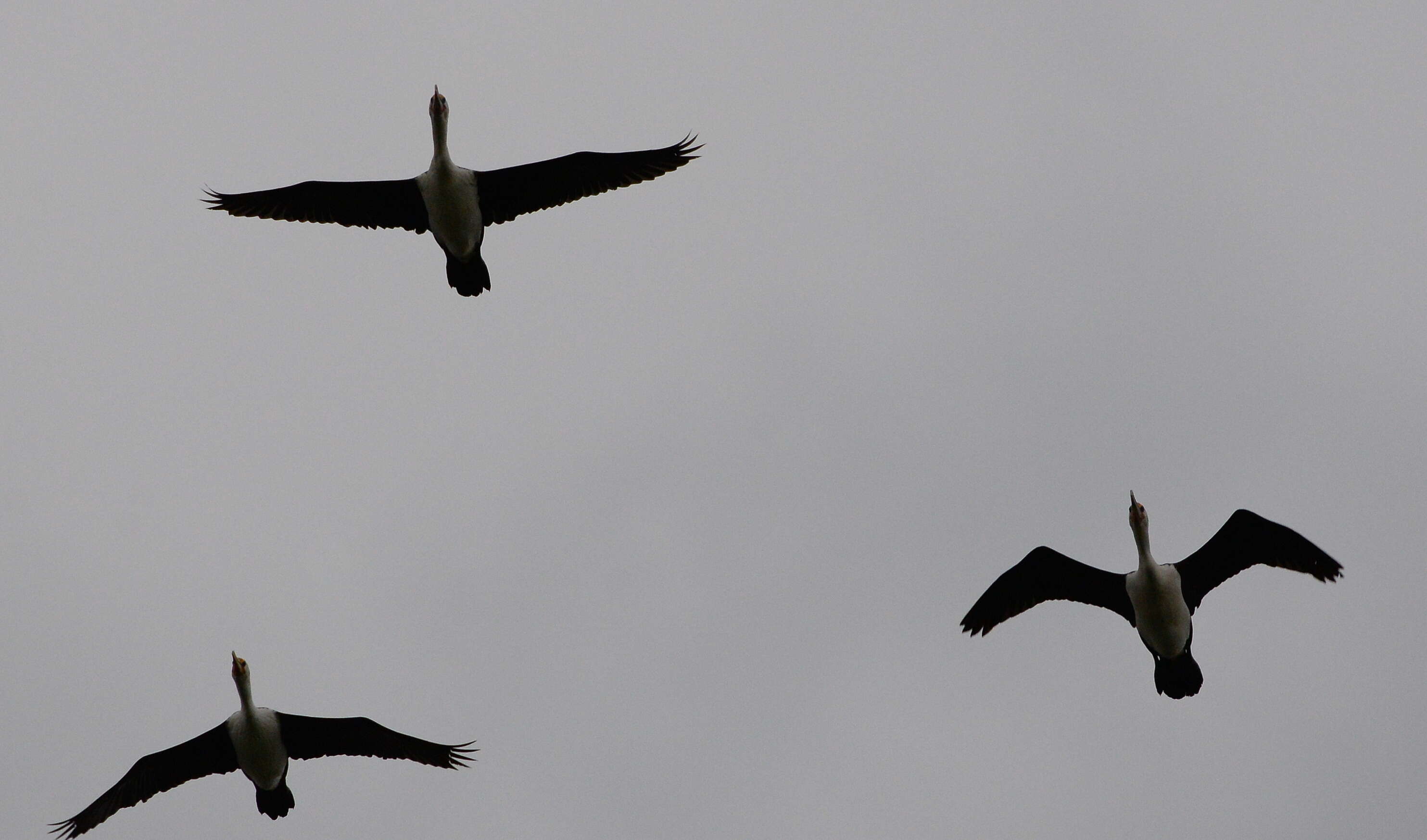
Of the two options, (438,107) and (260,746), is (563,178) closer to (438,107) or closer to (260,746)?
(438,107)

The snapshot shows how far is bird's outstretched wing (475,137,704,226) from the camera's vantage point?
16.0m

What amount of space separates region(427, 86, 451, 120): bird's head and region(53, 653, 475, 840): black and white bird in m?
5.68

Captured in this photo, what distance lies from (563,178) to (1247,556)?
25.6 ft

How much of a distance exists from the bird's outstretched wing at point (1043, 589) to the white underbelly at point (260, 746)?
6911mm

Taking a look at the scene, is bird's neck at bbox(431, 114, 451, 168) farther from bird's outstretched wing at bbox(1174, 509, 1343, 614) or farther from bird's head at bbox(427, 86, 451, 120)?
bird's outstretched wing at bbox(1174, 509, 1343, 614)

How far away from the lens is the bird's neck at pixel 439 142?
15570 millimetres

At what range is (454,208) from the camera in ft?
52.1

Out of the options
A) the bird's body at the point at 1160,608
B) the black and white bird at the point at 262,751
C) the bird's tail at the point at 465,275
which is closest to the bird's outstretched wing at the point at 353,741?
the black and white bird at the point at 262,751

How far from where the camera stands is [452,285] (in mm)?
16125

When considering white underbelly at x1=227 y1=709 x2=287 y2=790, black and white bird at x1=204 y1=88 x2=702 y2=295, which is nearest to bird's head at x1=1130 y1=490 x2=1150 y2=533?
black and white bird at x1=204 y1=88 x2=702 y2=295

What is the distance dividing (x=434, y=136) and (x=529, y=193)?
113 cm

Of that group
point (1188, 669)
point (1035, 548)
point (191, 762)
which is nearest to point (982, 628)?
point (1035, 548)

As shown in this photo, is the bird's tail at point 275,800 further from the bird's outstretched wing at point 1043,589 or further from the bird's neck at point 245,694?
the bird's outstretched wing at point 1043,589

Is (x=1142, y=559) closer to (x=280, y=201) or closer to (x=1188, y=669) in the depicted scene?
(x=1188, y=669)
